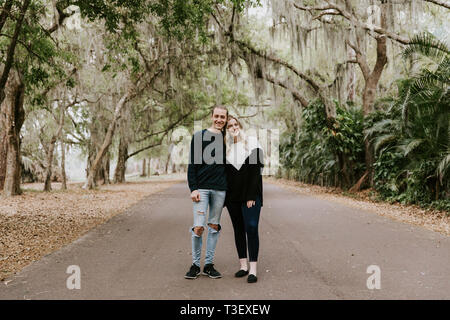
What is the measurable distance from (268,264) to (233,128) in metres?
1.83

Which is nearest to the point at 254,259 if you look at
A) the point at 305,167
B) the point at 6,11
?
the point at 6,11

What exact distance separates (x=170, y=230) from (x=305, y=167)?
16.0 m

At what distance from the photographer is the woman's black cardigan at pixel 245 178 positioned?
14.2ft

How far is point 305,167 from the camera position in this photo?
A: 2238 centimetres

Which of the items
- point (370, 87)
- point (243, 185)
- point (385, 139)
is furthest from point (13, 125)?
point (370, 87)

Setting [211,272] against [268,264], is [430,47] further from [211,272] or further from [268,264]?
[211,272]

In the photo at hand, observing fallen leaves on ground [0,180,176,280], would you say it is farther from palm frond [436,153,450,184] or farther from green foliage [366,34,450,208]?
green foliage [366,34,450,208]

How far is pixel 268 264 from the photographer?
191 inches

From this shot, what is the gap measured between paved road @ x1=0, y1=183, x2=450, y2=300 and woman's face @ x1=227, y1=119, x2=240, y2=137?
1.65m

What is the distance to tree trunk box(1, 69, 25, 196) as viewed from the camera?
44.5ft

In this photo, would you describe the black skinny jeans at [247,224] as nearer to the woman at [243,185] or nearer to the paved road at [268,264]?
the woman at [243,185]

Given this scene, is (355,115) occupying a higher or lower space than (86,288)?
higher
